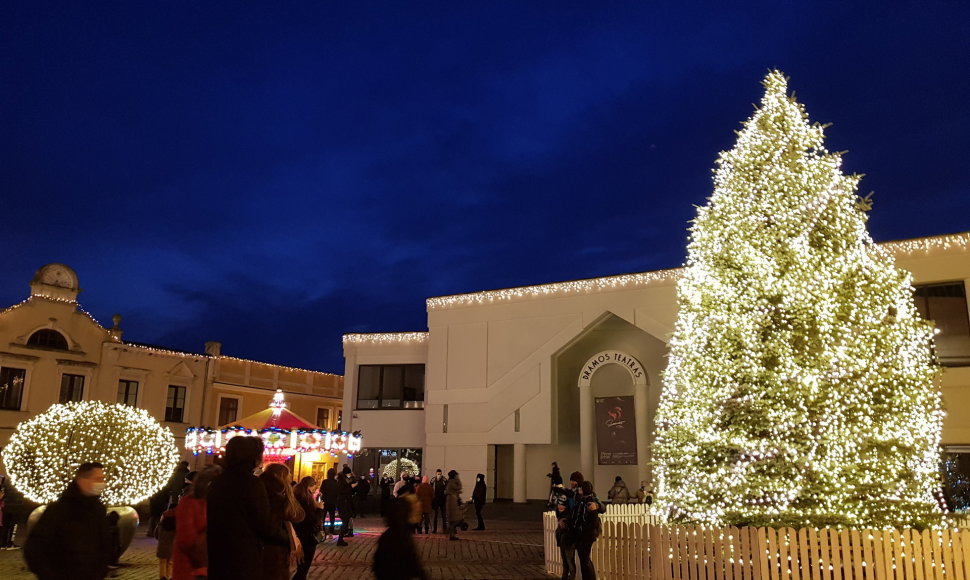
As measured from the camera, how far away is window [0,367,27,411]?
2781 centimetres

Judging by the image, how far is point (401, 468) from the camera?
96.0ft

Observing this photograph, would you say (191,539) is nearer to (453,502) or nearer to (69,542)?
(69,542)

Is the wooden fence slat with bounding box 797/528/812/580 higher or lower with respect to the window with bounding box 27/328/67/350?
lower

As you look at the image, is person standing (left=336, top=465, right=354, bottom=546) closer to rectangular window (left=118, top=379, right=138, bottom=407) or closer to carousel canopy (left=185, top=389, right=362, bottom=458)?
carousel canopy (left=185, top=389, right=362, bottom=458)

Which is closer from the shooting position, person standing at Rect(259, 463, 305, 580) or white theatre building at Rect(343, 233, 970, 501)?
person standing at Rect(259, 463, 305, 580)

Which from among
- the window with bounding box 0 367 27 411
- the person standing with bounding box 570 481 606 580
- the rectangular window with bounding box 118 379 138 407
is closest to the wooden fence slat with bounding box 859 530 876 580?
the person standing with bounding box 570 481 606 580

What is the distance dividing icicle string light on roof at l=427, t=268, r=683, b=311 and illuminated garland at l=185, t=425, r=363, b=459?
790 centimetres

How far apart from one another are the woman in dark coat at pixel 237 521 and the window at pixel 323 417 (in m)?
37.7

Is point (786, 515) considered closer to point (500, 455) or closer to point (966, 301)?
point (966, 301)

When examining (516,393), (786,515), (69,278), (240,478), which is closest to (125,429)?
(240,478)

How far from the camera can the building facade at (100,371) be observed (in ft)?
92.7

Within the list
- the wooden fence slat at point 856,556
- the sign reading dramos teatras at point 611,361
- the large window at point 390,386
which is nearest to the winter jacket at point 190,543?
the wooden fence slat at point 856,556

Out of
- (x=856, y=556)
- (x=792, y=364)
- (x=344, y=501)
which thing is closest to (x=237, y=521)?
(x=856, y=556)

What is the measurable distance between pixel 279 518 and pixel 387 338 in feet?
81.0
